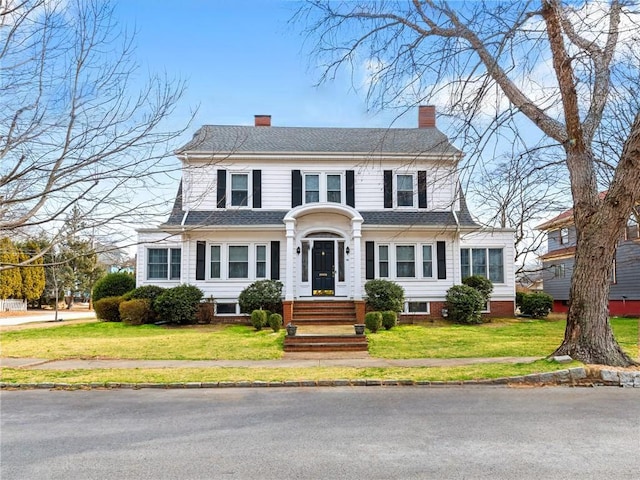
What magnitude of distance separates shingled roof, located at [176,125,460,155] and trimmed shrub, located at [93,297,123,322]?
268 inches

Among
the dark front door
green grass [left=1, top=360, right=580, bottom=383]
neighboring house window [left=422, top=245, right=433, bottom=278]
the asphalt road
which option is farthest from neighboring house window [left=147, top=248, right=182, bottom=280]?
the asphalt road

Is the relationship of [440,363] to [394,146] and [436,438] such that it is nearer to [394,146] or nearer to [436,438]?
[436,438]

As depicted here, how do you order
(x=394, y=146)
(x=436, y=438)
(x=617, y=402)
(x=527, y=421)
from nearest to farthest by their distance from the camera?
(x=436, y=438)
(x=527, y=421)
(x=617, y=402)
(x=394, y=146)

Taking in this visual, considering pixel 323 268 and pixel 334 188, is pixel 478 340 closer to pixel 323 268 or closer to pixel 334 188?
pixel 323 268

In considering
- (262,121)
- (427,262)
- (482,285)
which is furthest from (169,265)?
(482,285)

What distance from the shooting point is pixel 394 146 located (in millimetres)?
21250

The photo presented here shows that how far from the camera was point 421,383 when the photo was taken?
901 centimetres

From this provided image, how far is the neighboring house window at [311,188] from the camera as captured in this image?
20.3 meters

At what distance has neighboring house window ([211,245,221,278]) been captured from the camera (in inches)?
774

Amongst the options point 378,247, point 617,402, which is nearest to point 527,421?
point 617,402

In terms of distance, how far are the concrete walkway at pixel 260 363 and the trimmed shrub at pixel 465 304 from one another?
7.20 meters

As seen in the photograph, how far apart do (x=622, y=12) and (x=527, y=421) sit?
732 cm

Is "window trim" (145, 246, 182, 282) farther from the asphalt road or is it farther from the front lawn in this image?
the asphalt road

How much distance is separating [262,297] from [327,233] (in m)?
3.63
